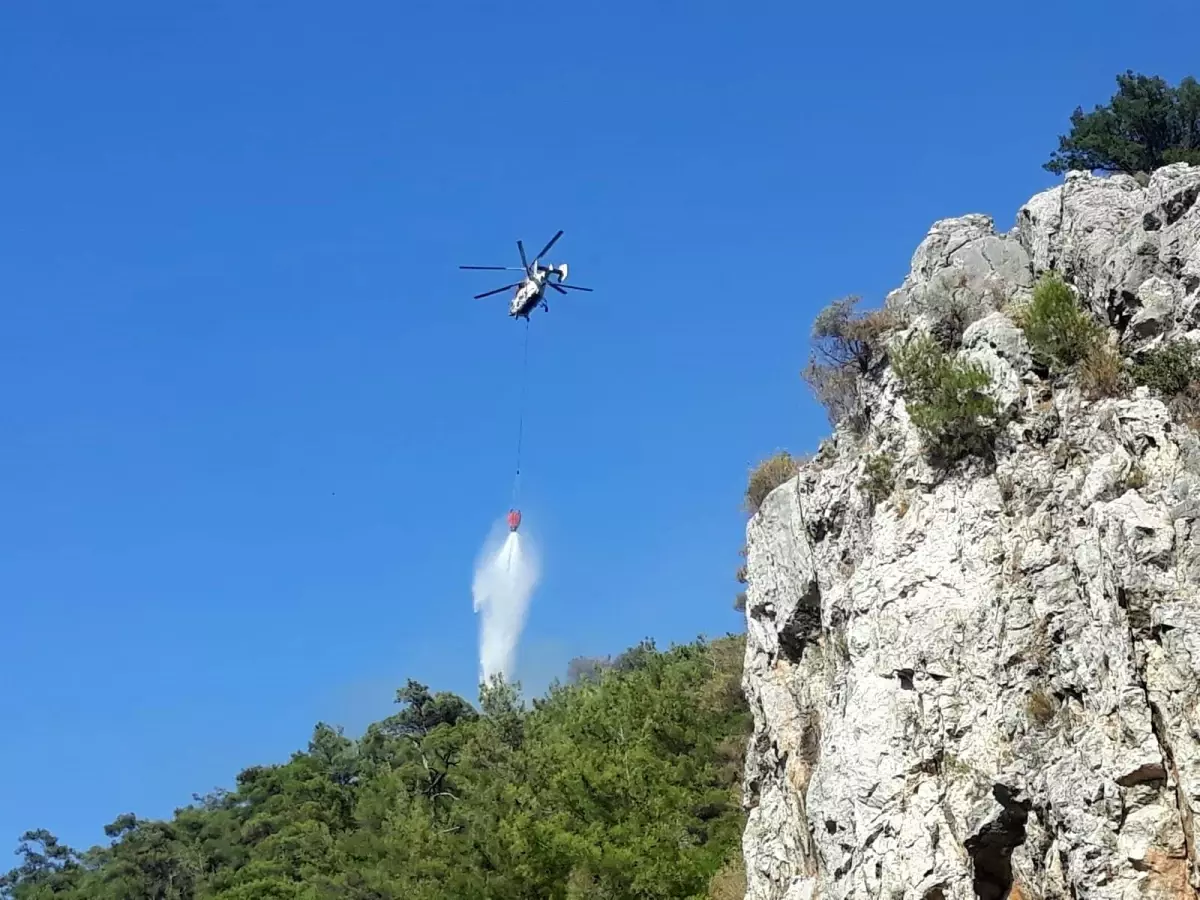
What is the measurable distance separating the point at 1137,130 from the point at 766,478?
2174cm

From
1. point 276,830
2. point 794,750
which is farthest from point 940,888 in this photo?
point 276,830

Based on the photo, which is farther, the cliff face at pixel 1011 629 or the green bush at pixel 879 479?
the green bush at pixel 879 479

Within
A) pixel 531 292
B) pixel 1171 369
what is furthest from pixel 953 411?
pixel 531 292

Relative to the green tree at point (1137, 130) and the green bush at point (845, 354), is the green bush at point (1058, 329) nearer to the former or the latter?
the green bush at point (845, 354)

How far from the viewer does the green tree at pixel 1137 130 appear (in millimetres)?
49156

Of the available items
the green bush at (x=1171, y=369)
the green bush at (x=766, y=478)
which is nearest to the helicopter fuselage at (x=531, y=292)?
the green bush at (x=766, y=478)

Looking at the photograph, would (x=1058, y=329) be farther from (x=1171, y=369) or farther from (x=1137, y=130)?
(x=1137, y=130)

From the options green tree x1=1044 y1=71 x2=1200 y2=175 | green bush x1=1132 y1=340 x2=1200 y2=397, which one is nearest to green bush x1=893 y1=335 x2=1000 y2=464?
green bush x1=1132 y1=340 x2=1200 y2=397

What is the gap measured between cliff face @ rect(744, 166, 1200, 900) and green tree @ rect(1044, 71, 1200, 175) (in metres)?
Result: 17.3

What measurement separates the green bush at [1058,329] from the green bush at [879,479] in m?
4.07

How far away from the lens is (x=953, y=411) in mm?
28969

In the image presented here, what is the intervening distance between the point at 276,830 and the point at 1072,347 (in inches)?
2756

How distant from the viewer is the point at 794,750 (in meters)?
32.2

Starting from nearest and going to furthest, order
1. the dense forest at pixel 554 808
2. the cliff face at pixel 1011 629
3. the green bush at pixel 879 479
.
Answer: the cliff face at pixel 1011 629
the green bush at pixel 879 479
the dense forest at pixel 554 808
